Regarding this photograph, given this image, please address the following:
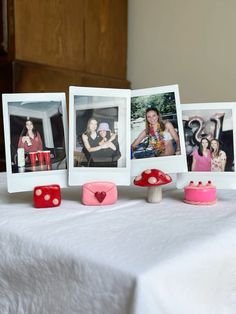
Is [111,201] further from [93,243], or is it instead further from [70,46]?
[70,46]

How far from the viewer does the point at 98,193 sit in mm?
632

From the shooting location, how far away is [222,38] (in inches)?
70.8

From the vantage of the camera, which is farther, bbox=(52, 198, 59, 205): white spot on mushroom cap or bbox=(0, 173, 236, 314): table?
bbox=(52, 198, 59, 205): white spot on mushroom cap

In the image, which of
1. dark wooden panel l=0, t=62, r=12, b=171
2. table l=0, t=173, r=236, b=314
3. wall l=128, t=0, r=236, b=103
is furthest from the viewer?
wall l=128, t=0, r=236, b=103

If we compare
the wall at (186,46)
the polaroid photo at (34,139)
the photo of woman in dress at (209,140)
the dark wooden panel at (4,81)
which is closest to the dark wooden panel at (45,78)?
the dark wooden panel at (4,81)

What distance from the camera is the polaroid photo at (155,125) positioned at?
688 mm

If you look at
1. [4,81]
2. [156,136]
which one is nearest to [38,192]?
[156,136]

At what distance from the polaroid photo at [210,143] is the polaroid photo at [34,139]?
9.8 inches

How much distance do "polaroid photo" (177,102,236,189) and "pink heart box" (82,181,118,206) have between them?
0.51ft

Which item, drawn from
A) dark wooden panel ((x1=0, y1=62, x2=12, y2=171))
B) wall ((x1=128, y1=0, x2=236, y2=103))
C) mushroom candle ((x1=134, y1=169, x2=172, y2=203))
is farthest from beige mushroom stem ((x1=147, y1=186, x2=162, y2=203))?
wall ((x1=128, y1=0, x2=236, y2=103))

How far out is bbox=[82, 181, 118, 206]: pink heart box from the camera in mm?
631

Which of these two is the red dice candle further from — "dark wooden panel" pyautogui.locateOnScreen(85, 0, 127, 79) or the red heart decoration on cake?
"dark wooden panel" pyautogui.locateOnScreen(85, 0, 127, 79)

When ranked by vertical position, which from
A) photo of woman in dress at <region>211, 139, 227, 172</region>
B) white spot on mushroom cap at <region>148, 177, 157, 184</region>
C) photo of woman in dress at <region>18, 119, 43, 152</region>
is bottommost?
white spot on mushroom cap at <region>148, 177, 157, 184</region>

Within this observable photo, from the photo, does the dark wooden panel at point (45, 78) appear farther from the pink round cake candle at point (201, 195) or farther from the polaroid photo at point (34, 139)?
the pink round cake candle at point (201, 195)
